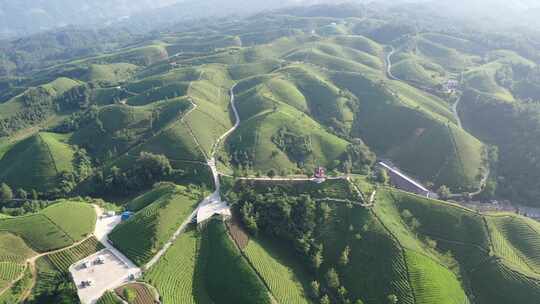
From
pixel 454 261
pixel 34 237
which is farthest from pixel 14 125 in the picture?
pixel 454 261

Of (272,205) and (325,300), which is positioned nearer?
(325,300)

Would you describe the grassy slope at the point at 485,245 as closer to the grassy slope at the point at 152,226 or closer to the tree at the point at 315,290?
the tree at the point at 315,290

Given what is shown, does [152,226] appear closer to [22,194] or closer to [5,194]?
[22,194]

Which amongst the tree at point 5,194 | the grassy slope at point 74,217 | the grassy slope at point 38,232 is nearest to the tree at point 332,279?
the grassy slope at point 74,217

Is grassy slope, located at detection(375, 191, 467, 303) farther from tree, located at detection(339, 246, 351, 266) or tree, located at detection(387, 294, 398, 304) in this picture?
tree, located at detection(339, 246, 351, 266)

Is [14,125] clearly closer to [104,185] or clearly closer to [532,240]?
[104,185]

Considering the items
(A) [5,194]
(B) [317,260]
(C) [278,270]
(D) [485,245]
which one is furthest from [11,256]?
(D) [485,245]
